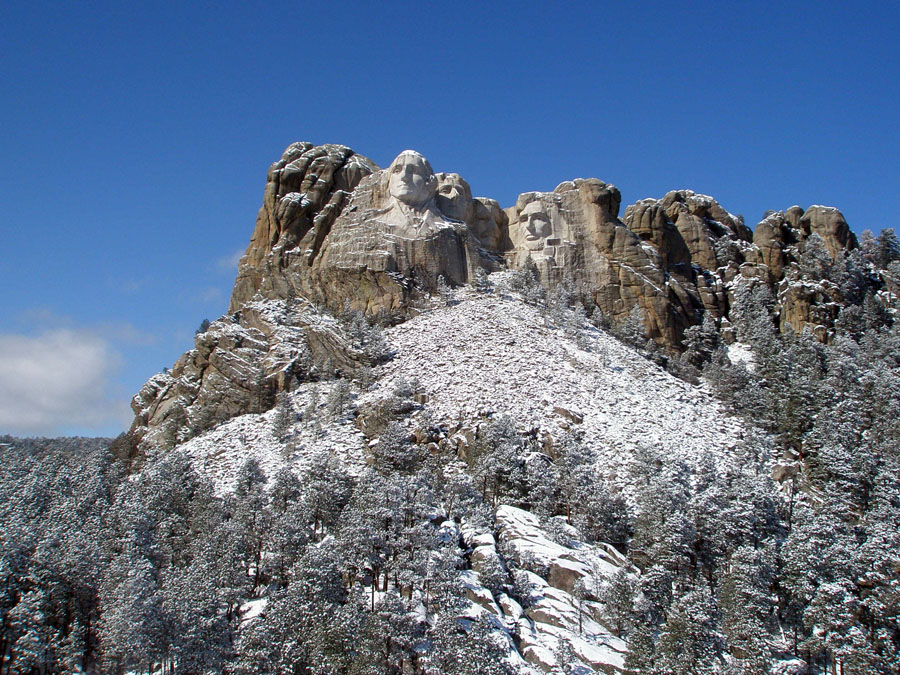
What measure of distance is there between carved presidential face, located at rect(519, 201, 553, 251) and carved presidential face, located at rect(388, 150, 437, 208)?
616 inches

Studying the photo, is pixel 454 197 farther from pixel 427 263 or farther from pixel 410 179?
pixel 427 263

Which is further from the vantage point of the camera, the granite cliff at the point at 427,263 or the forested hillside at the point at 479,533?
the granite cliff at the point at 427,263

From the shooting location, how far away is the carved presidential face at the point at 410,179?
316 ft

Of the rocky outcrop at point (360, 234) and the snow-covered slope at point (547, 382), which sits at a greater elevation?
the rocky outcrop at point (360, 234)

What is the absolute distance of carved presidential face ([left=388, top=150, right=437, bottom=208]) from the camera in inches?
3789

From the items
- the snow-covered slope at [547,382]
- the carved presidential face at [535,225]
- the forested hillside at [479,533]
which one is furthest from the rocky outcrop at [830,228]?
the snow-covered slope at [547,382]

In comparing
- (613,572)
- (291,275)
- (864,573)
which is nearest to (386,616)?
(613,572)

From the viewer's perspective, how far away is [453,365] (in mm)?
78875

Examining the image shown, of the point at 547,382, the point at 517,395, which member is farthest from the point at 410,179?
the point at 517,395

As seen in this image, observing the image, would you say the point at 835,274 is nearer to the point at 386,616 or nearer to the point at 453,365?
the point at 453,365

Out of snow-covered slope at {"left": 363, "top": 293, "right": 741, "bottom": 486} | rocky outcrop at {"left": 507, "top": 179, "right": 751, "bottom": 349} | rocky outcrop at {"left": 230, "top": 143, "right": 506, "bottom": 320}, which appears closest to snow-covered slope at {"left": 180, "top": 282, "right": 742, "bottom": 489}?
snow-covered slope at {"left": 363, "top": 293, "right": 741, "bottom": 486}

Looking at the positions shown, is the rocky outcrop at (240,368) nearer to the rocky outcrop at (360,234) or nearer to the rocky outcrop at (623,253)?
the rocky outcrop at (360,234)

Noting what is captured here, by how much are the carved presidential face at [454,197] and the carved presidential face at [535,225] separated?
27.7 feet

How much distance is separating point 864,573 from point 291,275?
7003 centimetres
